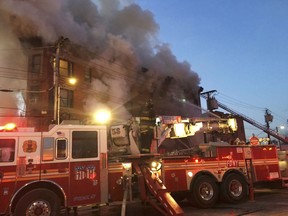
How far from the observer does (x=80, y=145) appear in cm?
769

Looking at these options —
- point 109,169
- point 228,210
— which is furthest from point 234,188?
point 109,169

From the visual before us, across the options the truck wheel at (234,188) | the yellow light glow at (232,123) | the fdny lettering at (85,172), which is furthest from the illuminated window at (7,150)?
the yellow light glow at (232,123)

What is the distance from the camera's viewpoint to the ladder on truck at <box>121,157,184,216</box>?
766 cm

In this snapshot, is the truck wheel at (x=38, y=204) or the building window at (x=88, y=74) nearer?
the truck wheel at (x=38, y=204)

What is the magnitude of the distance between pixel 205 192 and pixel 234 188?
1249 mm

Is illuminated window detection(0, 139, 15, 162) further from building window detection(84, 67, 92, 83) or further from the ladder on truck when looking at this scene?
building window detection(84, 67, 92, 83)

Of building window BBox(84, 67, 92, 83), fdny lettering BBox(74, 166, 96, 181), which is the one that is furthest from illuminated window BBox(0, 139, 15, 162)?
building window BBox(84, 67, 92, 83)

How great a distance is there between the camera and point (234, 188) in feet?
34.1

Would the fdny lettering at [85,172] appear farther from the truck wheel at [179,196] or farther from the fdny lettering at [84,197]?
the truck wheel at [179,196]

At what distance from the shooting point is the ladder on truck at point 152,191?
766 centimetres

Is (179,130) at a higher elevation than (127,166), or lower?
higher

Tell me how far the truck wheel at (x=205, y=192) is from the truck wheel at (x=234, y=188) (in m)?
0.32

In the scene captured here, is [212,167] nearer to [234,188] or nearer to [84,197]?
[234,188]

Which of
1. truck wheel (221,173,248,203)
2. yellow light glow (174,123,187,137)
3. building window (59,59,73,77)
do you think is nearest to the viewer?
truck wheel (221,173,248,203)
